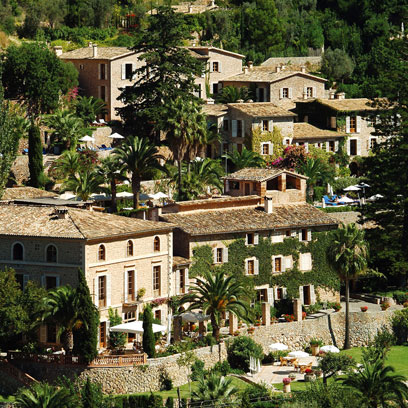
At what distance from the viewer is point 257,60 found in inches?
5408

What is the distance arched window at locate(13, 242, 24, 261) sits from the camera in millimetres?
81188

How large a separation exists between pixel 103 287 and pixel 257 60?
60.3 metres

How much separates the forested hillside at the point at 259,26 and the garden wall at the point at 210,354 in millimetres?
36167

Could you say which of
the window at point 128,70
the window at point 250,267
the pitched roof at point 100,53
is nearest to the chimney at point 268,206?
the window at point 250,267

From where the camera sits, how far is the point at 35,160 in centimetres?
9762

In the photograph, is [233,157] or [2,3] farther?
[2,3]

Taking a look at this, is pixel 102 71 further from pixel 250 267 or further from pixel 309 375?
pixel 309 375

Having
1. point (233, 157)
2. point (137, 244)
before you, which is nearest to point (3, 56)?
point (233, 157)

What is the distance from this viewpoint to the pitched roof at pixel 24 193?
301 ft

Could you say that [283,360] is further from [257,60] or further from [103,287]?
[257,60]

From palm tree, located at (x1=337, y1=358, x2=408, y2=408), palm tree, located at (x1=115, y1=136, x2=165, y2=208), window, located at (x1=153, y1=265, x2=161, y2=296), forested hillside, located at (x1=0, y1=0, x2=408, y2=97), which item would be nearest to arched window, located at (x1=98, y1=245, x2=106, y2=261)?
window, located at (x1=153, y1=265, x2=161, y2=296)

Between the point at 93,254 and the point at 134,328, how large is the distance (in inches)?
172

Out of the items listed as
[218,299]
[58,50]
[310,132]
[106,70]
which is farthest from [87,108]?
[218,299]

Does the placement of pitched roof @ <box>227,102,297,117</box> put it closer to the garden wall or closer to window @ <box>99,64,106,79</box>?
window @ <box>99,64,106,79</box>
